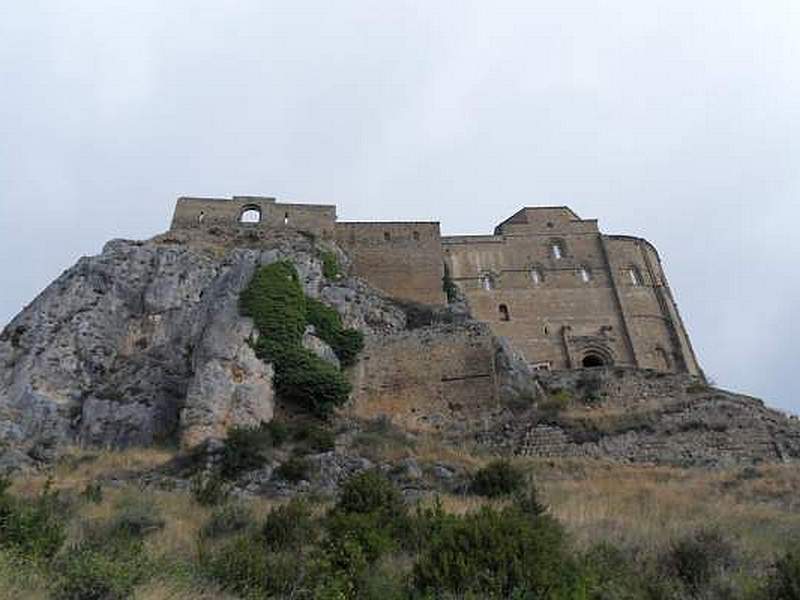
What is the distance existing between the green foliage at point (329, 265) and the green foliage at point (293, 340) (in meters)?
4.91

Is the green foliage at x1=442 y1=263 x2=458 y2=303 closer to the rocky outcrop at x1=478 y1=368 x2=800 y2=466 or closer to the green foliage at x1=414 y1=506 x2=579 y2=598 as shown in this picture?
the rocky outcrop at x1=478 y1=368 x2=800 y2=466

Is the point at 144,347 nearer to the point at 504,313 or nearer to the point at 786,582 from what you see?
the point at 504,313

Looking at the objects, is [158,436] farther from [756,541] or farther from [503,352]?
[756,541]

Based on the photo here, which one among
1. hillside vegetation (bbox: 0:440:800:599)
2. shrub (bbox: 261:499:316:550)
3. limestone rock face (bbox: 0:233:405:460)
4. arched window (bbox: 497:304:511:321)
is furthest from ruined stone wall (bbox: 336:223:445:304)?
shrub (bbox: 261:499:316:550)

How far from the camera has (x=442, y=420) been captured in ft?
70.2

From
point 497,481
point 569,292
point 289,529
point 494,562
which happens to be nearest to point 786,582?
point 494,562

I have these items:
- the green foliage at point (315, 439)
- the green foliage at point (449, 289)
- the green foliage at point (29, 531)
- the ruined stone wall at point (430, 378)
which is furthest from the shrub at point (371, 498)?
the green foliage at point (449, 289)

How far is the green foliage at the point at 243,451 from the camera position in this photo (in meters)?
14.5

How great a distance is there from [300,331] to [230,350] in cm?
244

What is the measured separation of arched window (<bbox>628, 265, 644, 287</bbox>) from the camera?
37719mm

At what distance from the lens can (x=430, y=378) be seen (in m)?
22.4


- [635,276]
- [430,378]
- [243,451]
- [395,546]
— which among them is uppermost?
[635,276]

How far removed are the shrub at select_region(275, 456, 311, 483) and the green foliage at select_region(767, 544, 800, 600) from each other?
10208 millimetres

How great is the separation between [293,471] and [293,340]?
19.6ft
